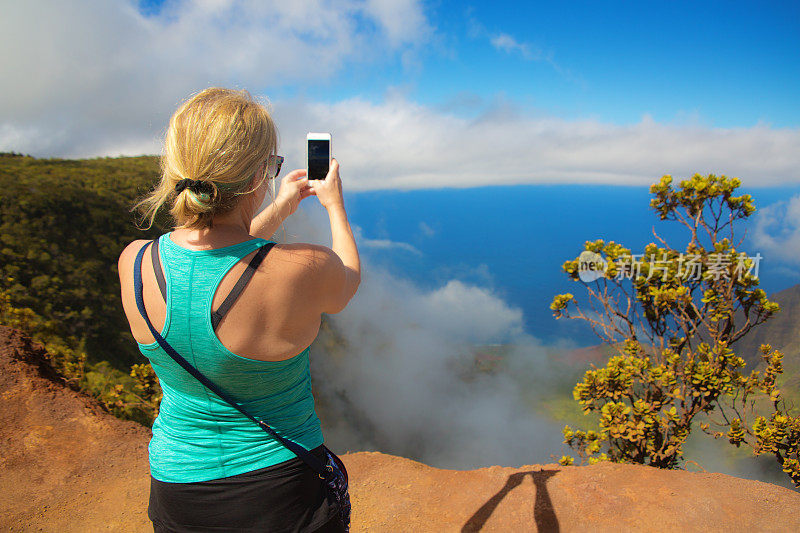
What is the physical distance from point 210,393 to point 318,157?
1040 millimetres

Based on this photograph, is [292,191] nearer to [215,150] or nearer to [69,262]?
[215,150]

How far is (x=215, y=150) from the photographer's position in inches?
47.5

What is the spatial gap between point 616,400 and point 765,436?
169 cm

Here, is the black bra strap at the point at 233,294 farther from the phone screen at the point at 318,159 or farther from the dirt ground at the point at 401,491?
the dirt ground at the point at 401,491

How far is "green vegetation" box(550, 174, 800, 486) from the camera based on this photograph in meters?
5.58

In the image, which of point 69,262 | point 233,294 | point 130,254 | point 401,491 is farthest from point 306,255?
point 69,262

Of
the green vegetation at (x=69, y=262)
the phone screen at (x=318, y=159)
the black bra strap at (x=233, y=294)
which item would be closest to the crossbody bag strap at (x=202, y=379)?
the black bra strap at (x=233, y=294)

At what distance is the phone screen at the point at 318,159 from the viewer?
1.86m

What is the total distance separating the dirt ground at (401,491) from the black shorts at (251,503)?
3775mm

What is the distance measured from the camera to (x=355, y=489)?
528 centimetres

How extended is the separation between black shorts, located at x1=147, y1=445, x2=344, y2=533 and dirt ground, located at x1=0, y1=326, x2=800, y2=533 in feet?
12.4

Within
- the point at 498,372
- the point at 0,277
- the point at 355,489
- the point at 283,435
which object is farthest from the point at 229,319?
the point at 498,372

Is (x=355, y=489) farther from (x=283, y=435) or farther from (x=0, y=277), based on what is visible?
(x=0, y=277)

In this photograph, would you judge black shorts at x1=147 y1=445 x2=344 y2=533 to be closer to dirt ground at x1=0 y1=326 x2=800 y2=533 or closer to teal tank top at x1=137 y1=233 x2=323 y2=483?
teal tank top at x1=137 y1=233 x2=323 y2=483
